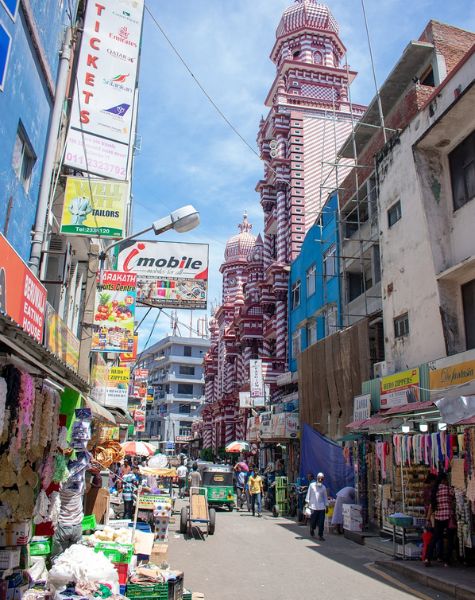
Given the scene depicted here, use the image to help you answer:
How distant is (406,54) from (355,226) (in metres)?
8.93

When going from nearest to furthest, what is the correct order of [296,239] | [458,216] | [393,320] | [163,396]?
1. [458,216]
2. [393,320]
3. [296,239]
4. [163,396]

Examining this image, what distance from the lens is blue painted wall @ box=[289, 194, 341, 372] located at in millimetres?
26328

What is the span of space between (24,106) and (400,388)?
11.1 metres

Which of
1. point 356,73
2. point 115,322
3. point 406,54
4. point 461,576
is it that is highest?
point 356,73

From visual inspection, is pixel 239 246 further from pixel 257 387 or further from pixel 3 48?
pixel 3 48

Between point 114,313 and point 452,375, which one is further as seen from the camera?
point 114,313

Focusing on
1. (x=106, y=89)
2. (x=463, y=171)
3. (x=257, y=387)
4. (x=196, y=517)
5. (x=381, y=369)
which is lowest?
(x=196, y=517)

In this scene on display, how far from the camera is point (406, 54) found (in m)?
17.8

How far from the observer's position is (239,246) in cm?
6278

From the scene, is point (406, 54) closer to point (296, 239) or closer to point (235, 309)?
point (296, 239)

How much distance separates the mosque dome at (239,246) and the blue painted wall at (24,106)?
51118 millimetres

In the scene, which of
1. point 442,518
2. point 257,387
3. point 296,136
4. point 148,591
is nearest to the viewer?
point 148,591

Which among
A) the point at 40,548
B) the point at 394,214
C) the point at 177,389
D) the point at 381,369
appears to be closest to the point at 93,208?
the point at 40,548

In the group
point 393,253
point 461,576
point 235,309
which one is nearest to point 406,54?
point 393,253
